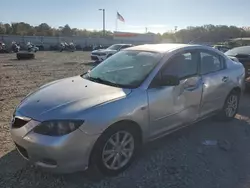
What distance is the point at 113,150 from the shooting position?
3.68m

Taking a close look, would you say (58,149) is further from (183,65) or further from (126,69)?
(183,65)

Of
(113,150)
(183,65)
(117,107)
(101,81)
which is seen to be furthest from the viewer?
(183,65)

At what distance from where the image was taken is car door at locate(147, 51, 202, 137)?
4.08m

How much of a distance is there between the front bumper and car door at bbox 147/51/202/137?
1059 mm

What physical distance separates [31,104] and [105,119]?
3.18 ft

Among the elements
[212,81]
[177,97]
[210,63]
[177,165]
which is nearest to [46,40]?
[210,63]

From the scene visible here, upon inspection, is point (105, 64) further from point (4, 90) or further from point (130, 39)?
point (130, 39)

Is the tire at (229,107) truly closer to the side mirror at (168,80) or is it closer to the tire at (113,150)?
the side mirror at (168,80)

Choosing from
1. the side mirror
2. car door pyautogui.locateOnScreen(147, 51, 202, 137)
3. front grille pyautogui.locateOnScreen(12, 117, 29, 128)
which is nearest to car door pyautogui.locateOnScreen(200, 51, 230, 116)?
car door pyautogui.locateOnScreen(147, 51, 202, 137)

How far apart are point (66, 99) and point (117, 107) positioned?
631 mm

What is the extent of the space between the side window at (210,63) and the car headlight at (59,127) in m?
2.61

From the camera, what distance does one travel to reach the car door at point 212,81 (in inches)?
199

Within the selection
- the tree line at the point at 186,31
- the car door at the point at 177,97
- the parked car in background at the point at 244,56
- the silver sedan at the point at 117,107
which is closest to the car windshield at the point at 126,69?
the silver sedan at the point at 117,107

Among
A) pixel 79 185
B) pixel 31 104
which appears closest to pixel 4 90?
pixel 31 104
